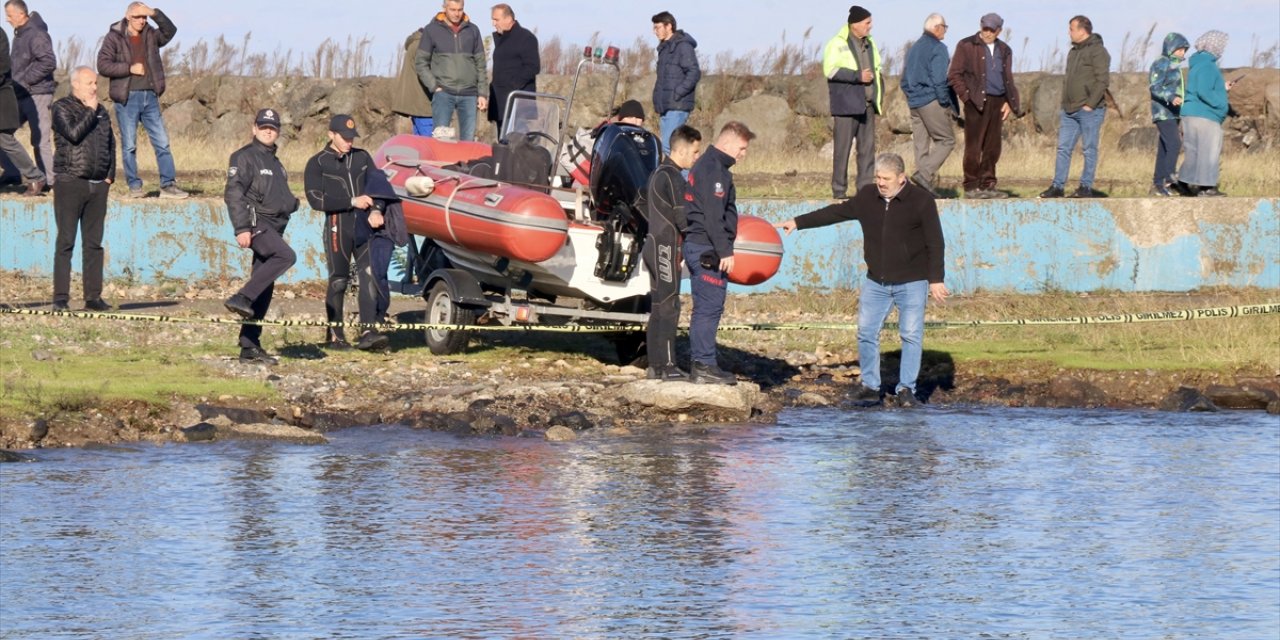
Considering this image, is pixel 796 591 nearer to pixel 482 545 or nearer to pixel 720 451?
pixel 482 545

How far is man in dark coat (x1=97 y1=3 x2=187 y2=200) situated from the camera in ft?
62.3

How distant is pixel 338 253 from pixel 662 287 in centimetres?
276

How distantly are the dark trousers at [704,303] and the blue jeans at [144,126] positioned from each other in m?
7.67

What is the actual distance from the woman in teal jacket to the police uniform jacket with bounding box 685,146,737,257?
323 inches

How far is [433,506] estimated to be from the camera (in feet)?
33.3

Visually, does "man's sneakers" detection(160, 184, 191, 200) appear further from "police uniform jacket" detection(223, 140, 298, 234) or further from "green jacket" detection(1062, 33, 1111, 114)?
"green jacket" detection(1062, 33, 1111, 114)

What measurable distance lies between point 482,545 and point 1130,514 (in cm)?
340

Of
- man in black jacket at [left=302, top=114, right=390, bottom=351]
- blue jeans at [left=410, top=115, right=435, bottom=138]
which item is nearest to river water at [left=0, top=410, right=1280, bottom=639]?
man in black jacket at [left=302, top=114, right=390, bottom=351]

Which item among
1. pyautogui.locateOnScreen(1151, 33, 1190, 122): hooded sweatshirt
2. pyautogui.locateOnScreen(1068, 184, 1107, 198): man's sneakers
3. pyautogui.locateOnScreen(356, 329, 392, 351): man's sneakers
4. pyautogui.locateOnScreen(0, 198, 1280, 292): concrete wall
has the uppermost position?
pyautogui.locateOnScreen(1151, 33, 1190, 122): hooded sweatshirt

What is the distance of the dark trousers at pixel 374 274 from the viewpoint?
1492 centimetres

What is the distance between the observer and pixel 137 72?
18.9m

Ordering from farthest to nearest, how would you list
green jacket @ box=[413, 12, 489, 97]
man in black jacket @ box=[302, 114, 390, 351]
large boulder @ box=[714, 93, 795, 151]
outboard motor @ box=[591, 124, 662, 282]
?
large boulder @ box=[714, 93, 795, 151] → green jacket @ box=[413, 12, 489, 97] → man in black jacket @ box=[302, 114, 390, 351] → outboard motor @ box=[591, 124, 662, 282]

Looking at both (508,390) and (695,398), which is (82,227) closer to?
(508,390)

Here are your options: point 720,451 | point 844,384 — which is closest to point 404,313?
point 844,384
